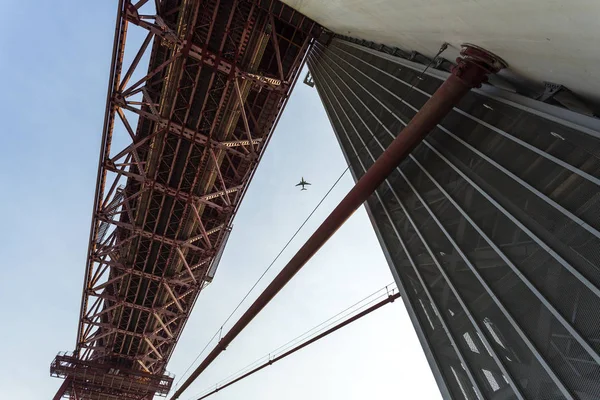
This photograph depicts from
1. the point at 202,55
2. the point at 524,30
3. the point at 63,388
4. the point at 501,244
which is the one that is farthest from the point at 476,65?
the point at 63,388

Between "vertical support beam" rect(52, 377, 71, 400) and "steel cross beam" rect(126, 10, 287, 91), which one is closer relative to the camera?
"steel cross beam" rect(126, 10, 287, 91)

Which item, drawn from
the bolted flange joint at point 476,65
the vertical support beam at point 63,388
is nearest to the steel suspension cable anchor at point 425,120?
the bolted flange joint at point 476,65

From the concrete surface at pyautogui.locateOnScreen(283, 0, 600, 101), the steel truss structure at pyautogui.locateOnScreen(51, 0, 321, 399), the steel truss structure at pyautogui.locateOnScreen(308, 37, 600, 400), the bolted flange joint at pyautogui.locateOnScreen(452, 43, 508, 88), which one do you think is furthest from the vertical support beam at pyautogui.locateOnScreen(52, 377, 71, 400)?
the bolted flange joint at pyautogui.locateOnScreen(452, 43, 508, 88)

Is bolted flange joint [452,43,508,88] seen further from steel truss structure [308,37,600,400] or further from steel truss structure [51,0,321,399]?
steel truss structure [51,0,321,399]

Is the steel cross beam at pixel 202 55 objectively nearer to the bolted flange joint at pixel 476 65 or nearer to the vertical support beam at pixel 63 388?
the bolted flange joint at pixel 476 65

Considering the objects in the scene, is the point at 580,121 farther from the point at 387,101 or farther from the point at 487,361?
the point at 387,101

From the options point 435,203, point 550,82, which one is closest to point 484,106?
point 550,82
